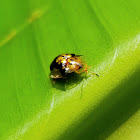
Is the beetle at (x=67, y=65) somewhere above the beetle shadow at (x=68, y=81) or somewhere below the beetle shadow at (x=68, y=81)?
above

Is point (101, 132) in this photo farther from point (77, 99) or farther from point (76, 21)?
point (76, 21)

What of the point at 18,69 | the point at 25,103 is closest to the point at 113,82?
the point at 25,103

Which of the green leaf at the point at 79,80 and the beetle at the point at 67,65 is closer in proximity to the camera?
the green leaf at the point at 79,80
